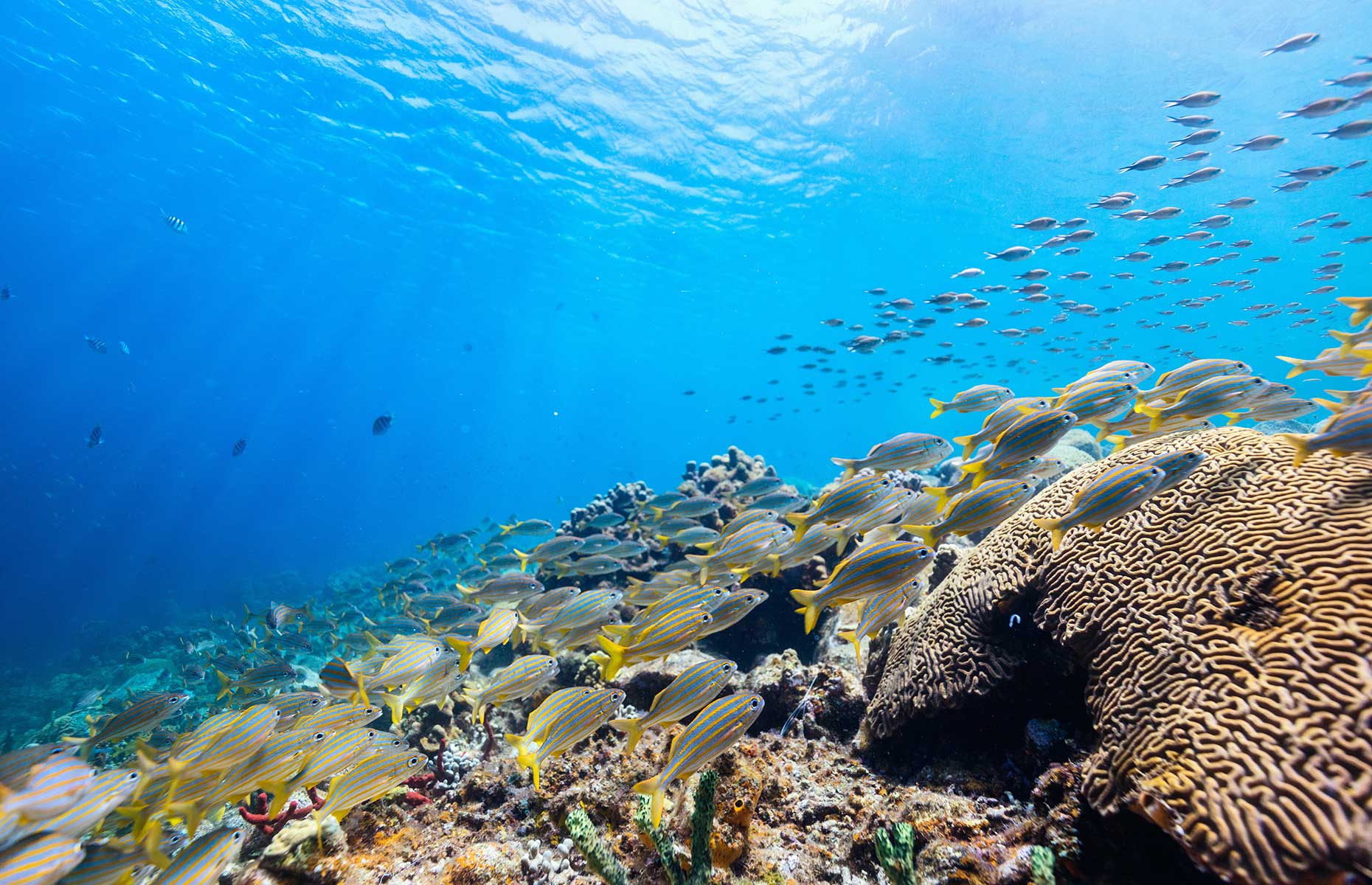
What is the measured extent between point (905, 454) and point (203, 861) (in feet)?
17.4

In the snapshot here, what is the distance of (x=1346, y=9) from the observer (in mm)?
21203

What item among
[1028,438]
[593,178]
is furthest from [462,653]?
[593,178]

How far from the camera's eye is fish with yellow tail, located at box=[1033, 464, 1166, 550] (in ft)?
9.59

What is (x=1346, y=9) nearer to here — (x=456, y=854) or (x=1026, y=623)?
(x=1026, y=623)

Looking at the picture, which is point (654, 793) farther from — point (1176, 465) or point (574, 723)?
point (1176, 465)

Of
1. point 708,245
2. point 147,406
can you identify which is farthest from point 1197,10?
point 147,406

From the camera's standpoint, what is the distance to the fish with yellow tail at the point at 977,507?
11.6 ft

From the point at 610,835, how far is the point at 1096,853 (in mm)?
2740

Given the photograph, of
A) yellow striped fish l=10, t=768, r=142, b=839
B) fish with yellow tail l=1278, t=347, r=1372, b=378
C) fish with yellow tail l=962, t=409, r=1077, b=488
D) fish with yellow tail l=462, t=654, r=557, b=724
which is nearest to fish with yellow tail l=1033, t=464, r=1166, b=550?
fish with yellow tail l=962, t=409, r=1077, b=488

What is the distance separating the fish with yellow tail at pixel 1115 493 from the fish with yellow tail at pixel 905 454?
6.44ft

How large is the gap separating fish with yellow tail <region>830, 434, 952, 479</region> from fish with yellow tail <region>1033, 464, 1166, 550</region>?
1961 mm

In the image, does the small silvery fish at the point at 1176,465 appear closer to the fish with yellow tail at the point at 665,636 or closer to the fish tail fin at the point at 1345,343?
the fish tail fin at the point at 1345,343

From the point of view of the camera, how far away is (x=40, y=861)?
241cm

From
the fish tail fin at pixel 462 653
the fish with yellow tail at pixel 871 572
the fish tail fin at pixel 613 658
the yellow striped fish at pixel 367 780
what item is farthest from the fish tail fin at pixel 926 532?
the yellow striped fish at pixel 367 780
